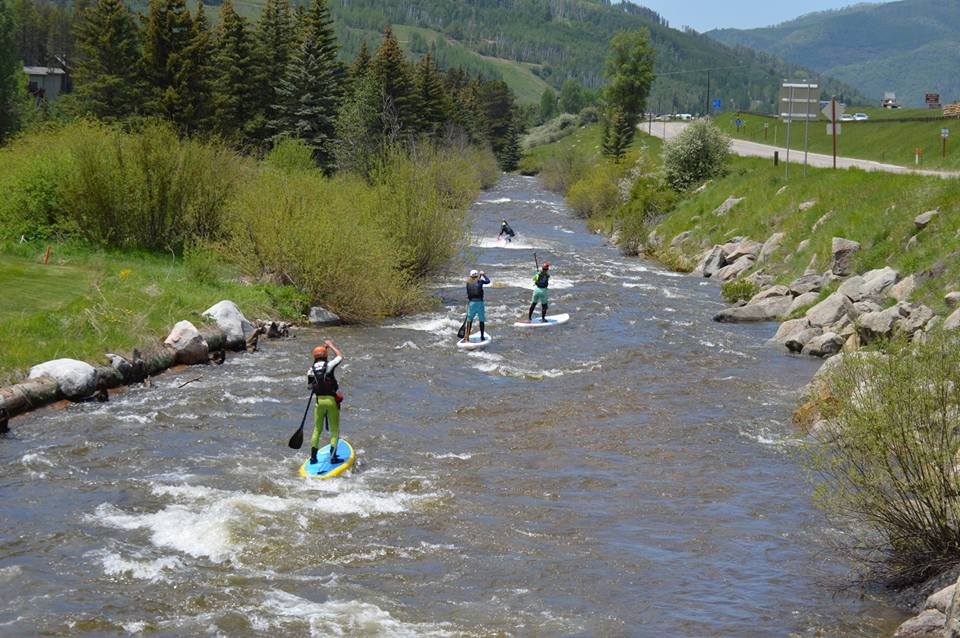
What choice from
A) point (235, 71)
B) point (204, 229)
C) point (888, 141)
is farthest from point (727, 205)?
point (888, 141)

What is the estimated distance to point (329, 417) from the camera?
669 inches

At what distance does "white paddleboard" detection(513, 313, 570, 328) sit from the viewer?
101ft

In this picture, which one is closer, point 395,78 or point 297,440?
point 297,440

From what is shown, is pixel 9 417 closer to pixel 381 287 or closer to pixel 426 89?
pixel 381 287

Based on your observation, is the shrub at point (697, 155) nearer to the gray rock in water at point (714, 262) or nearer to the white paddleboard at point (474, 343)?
the gray rock in water at point (714, 262)

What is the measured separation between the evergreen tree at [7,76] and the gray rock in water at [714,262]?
152 ft

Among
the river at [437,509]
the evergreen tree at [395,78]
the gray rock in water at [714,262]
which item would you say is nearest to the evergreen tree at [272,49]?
the evergreen tree at [395,78]

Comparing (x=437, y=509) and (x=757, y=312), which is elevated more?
(x=757, y=312)

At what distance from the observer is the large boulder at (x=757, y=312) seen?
3209 centimetres

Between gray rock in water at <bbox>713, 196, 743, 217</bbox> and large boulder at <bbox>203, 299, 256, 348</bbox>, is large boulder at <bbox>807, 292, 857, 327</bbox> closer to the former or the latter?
large boulder at <bbox>203, 299, 256, 348</bbox>

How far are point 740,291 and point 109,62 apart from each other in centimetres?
4049

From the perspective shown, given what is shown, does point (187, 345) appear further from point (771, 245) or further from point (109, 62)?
point (109, 62)

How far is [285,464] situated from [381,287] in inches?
567

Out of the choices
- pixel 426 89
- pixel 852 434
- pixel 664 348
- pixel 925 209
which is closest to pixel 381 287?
pixel 664 348
